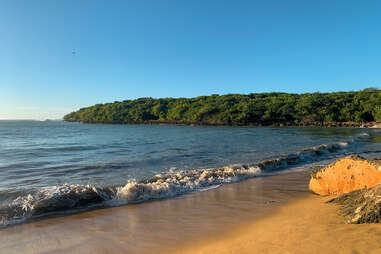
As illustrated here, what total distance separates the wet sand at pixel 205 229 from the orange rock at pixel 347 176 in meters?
0.40

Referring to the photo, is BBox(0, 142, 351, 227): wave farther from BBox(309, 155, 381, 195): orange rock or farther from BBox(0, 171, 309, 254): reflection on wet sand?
BBox(309, 155, 381, 195): orange rock

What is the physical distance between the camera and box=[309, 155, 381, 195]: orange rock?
4604mm

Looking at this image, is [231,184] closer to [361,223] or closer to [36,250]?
[361,223]

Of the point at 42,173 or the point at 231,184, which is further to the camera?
the point at 42,173

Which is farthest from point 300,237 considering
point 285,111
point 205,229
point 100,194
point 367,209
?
point 285,111

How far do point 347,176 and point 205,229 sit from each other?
3.53 m

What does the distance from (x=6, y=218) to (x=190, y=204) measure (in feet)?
13.0

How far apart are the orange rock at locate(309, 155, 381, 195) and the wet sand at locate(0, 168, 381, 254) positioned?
0.40 meters

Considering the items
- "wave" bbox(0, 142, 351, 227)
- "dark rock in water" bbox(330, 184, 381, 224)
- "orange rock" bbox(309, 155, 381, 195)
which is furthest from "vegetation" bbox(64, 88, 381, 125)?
"dark rock in water" bbox(330, 184, 381, 224)

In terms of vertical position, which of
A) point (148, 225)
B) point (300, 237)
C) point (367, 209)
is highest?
point (367, 209)

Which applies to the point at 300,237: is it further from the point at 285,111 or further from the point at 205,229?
the point at 285,111

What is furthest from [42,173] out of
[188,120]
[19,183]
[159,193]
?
[188,120]

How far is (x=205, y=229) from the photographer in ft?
13.2

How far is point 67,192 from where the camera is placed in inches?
230
